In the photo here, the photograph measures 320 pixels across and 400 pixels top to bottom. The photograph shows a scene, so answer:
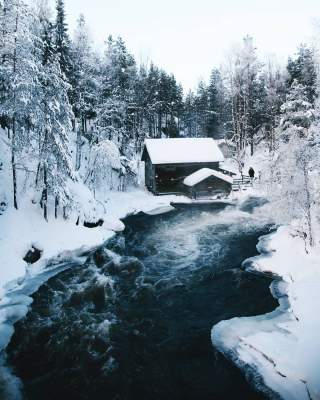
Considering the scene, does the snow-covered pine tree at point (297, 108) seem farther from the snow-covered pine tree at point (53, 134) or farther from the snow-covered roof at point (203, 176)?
the snow-covered pine tree at point (53, 134)

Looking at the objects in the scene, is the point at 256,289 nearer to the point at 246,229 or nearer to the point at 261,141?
the point at 246,229

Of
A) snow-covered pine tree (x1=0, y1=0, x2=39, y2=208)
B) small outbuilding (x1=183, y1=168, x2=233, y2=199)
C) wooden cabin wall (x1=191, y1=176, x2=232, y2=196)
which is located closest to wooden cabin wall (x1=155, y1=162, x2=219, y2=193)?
small outbuilding (x1=183, y1=168, x2=233, y2=199)

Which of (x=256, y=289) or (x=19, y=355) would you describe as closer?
(x=19, y=355)

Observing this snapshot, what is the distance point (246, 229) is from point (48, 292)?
1541 cm

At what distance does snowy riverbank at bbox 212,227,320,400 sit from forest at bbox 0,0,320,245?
4.00 meters

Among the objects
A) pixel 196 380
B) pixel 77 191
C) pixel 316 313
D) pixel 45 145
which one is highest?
pixel 45 145

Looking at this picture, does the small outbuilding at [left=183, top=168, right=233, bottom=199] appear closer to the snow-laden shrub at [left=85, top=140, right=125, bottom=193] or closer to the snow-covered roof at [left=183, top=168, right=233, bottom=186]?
the snow-covered roof at [left=183, top=168, right=233, bottom=186]

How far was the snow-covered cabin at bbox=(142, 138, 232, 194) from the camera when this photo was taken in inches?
1527

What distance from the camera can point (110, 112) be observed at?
4072 cm

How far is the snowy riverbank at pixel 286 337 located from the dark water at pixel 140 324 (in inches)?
19.0

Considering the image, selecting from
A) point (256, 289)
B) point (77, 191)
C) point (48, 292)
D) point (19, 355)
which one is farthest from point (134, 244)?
point (19, 355)

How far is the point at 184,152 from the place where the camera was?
39.9 m

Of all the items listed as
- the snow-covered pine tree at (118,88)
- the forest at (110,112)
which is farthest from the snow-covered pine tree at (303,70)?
the snow-covered pine tree at (118,88)

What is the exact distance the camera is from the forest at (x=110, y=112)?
17625 millimetres
